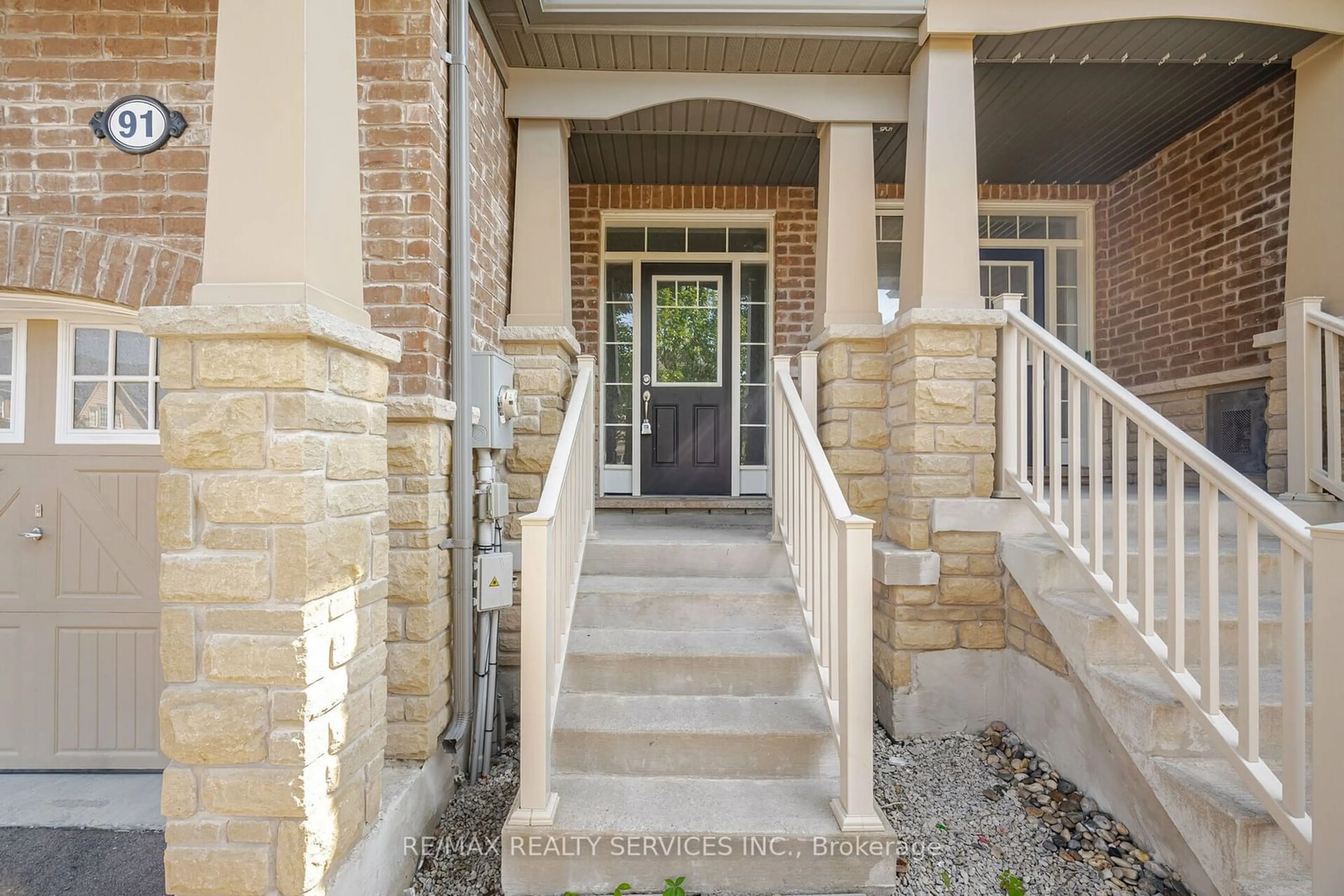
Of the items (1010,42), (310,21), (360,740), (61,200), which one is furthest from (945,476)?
(61,200)

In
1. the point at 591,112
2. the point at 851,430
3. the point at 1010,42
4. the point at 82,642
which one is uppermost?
the point at 1010,42

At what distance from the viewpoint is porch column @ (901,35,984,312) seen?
3107mm

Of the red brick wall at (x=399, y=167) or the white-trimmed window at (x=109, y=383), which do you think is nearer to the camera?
the red brick wall at (x=399, y=167)

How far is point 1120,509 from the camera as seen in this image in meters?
2.14

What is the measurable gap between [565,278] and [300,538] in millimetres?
2344

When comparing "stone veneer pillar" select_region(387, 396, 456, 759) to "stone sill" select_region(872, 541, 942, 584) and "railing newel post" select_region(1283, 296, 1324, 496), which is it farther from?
"railing newel post" select_region(1283, 296, 1324, 496)

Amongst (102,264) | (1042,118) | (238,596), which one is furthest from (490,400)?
(1042,118)

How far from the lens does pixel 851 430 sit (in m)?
3.38

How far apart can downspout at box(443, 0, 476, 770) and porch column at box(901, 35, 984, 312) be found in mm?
2053

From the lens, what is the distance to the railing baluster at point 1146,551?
6.91 feet

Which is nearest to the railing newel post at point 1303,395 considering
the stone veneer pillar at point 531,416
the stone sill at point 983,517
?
the stone sill at point 983,517

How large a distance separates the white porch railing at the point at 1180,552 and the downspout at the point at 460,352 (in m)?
2.29

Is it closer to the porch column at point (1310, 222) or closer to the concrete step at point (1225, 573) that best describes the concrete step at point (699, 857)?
the concrete step at point (1225, 573)

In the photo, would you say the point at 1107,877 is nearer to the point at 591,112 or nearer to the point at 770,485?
the point at 770,485
